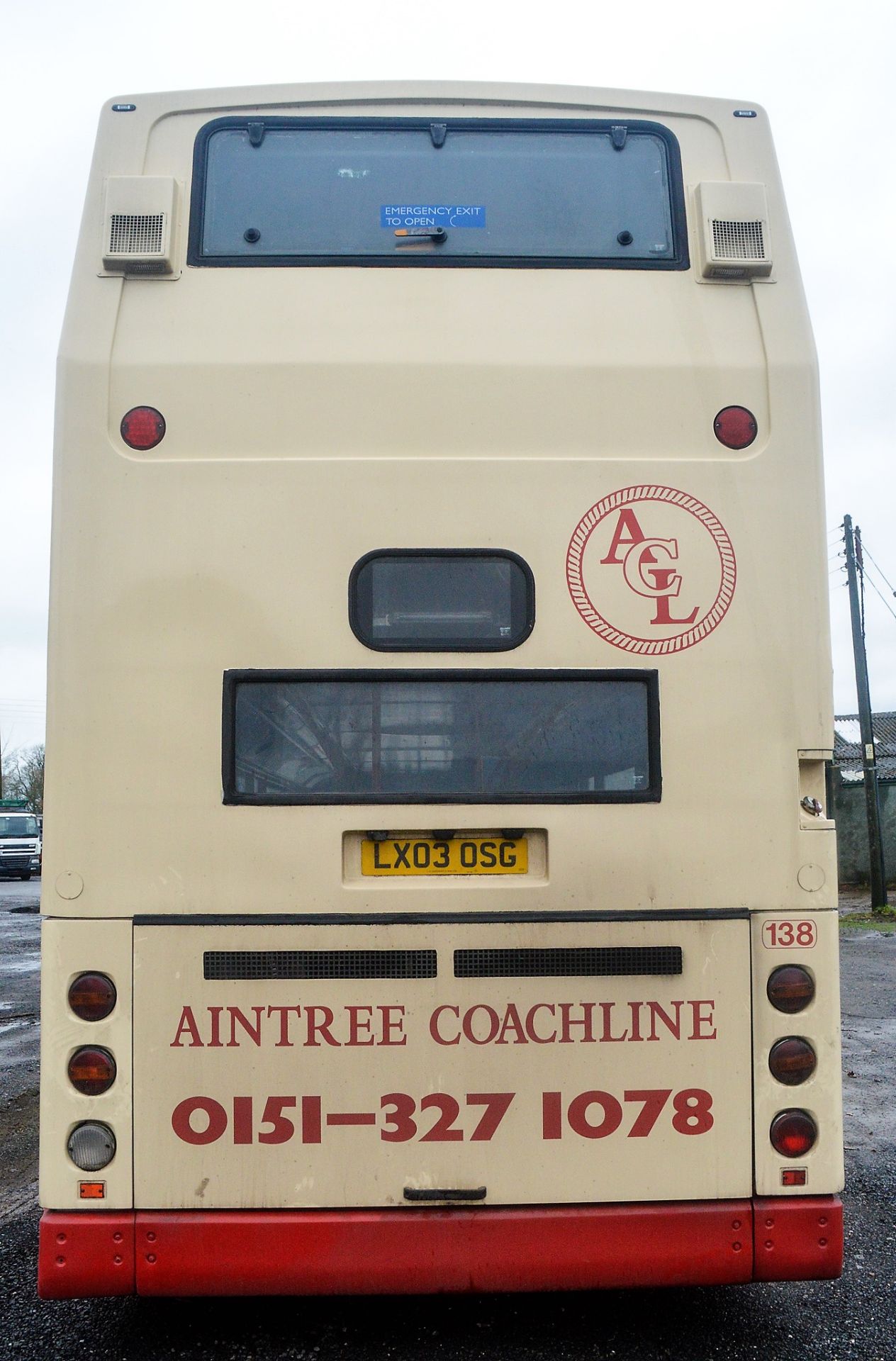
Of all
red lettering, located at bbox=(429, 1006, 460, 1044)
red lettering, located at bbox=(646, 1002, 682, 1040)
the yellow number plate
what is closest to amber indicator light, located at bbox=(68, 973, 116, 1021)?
the yellow number plate

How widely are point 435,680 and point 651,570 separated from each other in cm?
72

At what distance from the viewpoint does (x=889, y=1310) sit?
13.1 ft

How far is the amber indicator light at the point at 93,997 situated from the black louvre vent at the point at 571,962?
991mm

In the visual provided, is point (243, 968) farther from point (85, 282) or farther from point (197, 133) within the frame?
point (197, 133)

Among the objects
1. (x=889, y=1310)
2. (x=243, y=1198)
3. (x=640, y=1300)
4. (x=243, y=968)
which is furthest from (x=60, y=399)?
(x=889, y=1310)

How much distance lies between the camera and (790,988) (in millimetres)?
3365

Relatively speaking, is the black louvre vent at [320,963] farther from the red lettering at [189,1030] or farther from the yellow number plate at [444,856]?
the yellow number plate at [444,856]

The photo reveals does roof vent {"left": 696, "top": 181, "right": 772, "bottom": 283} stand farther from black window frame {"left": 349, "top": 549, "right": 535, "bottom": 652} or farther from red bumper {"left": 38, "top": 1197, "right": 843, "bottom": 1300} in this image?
red bumper {"left": 38, "top": 1197, "right": 843, "bottom": 1300}

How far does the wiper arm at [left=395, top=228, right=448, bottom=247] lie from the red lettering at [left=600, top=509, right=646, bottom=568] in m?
1.06

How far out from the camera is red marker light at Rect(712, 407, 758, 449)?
349 centimetres

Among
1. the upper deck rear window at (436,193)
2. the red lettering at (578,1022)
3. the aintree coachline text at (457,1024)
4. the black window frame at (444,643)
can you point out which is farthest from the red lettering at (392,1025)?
the upper deck rear window at (436,193)

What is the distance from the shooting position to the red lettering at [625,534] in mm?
3424

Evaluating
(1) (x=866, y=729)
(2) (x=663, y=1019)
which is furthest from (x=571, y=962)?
(1) (x=866, y=729)

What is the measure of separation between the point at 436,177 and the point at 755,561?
1.60 meters
